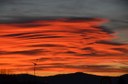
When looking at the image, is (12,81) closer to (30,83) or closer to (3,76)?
(3,76)

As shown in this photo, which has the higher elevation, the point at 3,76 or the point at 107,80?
the point at 3,76

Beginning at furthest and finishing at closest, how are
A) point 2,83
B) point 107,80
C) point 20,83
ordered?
1. point 20,83
2. point 2,83
3. point 107,80

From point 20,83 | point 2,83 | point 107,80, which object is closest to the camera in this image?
point 107,80

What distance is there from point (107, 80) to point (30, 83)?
20967mm

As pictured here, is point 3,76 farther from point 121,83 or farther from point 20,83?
point 121,83

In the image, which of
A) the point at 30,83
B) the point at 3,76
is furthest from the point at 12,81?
the point at 30,83

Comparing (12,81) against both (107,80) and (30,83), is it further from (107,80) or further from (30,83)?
(107,80)

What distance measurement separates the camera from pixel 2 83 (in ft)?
178

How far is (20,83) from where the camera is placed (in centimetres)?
5953

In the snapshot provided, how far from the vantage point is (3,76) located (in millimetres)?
57094

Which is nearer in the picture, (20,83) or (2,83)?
(2,83)

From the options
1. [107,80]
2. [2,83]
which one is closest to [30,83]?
[2,83]

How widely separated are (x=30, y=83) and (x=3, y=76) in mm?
5503

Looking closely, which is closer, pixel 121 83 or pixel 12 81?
pixel 121 83
